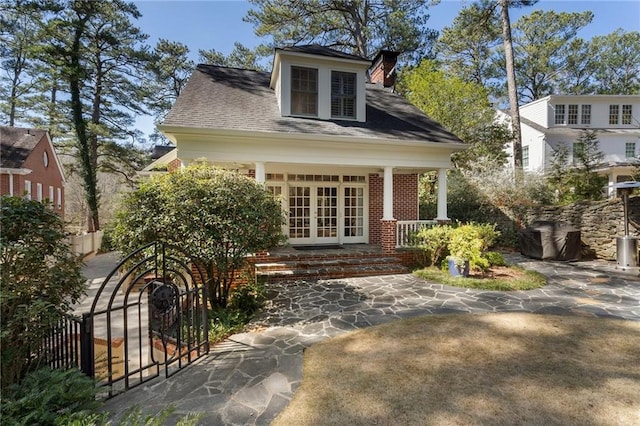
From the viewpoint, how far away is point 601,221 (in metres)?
9.66

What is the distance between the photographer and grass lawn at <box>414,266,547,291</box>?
696 centimetres

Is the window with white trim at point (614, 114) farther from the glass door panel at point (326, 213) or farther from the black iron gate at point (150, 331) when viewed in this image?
the black iron gate at point (150, 331)

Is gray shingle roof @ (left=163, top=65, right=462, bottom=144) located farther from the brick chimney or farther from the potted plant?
the potted plant

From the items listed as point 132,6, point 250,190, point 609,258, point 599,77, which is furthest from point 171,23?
point 599,77

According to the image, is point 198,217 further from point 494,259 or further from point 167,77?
point 167,77

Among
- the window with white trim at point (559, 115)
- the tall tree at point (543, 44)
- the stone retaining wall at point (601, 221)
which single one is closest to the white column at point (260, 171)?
the stone retaining wall at point (601, 221)

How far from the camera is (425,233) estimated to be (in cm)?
870

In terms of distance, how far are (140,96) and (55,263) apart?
20199 millimetres

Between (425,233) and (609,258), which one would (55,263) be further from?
(609,258)

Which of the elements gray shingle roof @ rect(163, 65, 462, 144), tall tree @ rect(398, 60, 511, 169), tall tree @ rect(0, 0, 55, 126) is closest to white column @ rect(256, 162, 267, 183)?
gray shingle roof @ rect(163, 65, 462, 144)

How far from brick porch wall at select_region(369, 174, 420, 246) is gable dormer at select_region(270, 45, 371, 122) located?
2604 millimetres

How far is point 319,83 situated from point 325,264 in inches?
220

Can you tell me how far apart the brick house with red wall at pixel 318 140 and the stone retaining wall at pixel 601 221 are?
15.6ft

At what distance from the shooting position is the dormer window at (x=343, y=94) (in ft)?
32.2
